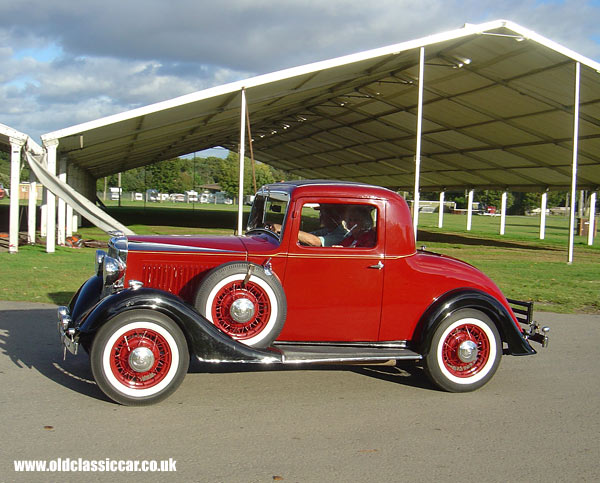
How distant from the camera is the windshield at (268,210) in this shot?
565cm

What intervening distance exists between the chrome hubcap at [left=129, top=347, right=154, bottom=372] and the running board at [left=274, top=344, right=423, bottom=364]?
1.07 m

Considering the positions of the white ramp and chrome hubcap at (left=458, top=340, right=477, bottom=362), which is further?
the white ramp

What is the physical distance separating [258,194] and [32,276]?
251 inches

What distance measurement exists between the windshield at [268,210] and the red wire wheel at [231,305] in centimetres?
75

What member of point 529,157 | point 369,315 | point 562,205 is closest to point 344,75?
point 529,157

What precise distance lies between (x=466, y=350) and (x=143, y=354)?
9.21 feet

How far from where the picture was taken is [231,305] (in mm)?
5070

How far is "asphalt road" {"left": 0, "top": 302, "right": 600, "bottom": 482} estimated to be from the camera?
3.72 metres

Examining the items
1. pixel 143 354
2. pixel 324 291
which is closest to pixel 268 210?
pixel 324 291

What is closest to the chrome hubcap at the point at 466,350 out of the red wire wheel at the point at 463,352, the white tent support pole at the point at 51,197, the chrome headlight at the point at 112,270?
the red wire wheel at the point at 463,352

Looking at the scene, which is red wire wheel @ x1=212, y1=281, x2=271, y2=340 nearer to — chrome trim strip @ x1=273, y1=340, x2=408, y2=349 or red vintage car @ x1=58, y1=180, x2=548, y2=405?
red vintage car @ x1=58, y1=180, x2=548, y2=405

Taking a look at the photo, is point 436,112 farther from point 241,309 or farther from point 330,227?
point 241,309

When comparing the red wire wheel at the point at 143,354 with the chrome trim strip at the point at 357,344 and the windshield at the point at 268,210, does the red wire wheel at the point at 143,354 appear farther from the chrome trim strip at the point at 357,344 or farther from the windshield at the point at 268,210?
the windshield at the point at 268,210

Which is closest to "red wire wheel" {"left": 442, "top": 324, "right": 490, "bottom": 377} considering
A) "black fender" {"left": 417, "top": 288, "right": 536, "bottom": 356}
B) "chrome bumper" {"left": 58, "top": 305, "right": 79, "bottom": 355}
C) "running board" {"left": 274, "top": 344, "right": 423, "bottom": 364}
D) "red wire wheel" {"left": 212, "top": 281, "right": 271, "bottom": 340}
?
"black fender" {"left": 417, "top": 288, "right": 536, "bottom": 356}
